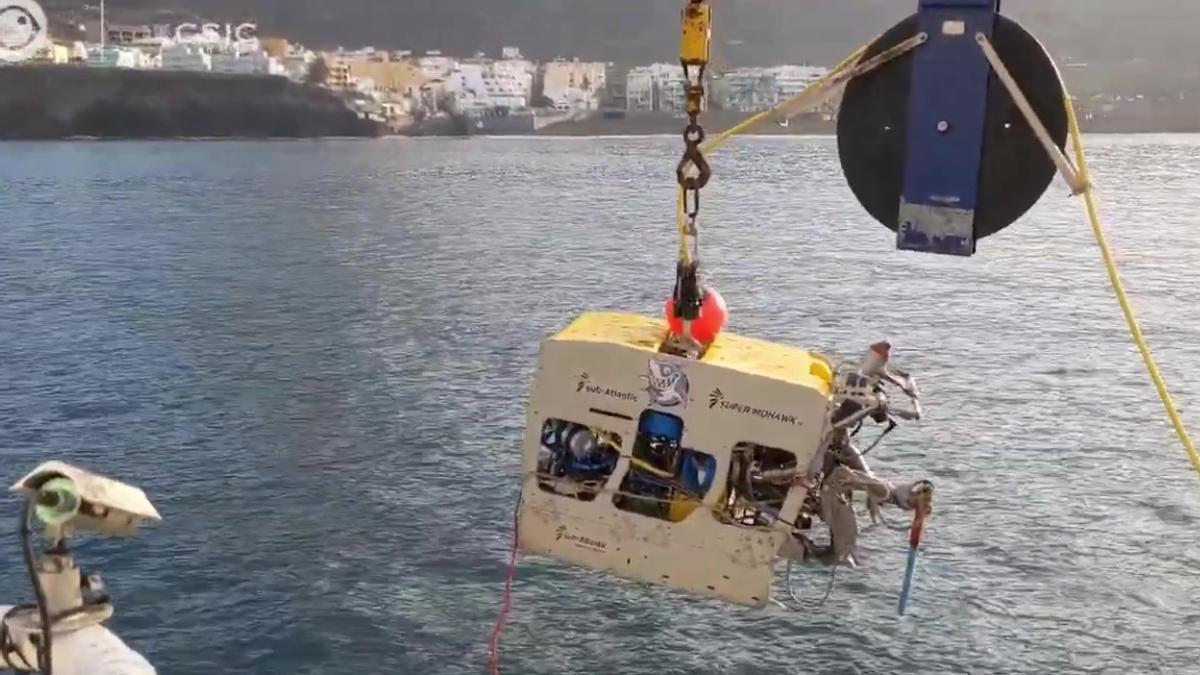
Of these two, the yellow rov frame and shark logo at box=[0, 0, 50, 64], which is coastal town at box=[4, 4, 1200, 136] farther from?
the yellow rov frame

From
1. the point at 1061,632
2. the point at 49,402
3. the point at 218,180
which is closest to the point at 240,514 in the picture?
the point at 49,402

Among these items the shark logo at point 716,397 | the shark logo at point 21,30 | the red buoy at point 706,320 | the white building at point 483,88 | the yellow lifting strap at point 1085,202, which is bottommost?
the shark logo at point 716,397

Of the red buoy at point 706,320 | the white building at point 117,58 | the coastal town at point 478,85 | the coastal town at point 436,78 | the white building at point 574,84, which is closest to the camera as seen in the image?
the red buoy at point 706,320

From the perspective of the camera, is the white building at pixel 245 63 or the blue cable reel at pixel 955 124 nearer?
the blue cable reel at pixel 955 124

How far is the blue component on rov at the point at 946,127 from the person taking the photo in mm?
9280

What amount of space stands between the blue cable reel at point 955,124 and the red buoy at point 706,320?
64.3 inches

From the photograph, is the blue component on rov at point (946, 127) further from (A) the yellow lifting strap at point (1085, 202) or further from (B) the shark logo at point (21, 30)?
(B) the shark logo at point (21, 30)

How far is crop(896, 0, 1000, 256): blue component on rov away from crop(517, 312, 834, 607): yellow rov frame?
164 cm

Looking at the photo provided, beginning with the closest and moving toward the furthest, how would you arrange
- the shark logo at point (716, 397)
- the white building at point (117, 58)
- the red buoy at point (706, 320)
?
the shark logo at point (716, 397), the red buoy at point (706, 320), the white building at point (117, 58)

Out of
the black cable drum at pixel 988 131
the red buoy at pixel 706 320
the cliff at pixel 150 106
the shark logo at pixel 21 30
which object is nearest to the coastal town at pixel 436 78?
the shark logo at pixel 21 30

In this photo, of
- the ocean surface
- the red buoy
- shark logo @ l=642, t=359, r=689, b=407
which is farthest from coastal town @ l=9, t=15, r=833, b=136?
shark logo @ l=642, t=359, r=689, b=407

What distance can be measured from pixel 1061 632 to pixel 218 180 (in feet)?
288

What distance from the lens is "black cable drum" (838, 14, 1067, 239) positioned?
362 inches

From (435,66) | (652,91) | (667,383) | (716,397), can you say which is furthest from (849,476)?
(435,66)
